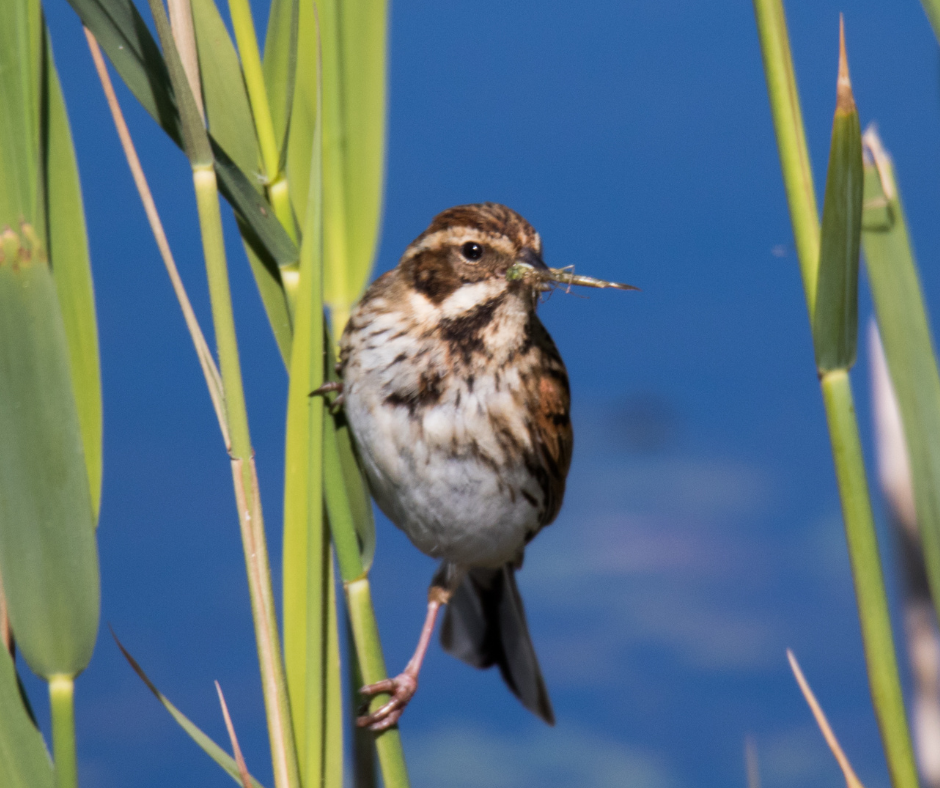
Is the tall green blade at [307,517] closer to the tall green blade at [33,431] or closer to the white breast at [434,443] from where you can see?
the tall green blade at [33,431]

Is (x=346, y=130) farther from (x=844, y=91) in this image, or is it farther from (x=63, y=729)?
(x=63, y=729)

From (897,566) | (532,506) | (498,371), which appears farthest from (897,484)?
(532,506)

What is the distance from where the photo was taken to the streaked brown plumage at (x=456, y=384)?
144 centimetres

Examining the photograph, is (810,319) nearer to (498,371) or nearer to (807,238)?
(807,238)

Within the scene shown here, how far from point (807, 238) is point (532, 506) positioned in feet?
2.82

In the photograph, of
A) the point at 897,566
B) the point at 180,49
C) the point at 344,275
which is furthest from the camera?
the point at 344,275

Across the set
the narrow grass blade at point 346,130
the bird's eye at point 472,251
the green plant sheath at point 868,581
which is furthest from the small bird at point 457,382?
the green plant sheath at point 868,581

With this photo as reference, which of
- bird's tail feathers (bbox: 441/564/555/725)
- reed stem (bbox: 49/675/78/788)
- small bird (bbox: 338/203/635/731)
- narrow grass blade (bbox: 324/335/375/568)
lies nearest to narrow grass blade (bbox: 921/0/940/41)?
small bird (bbox: 338/203/635/731)

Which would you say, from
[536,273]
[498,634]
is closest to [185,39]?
[536,273]

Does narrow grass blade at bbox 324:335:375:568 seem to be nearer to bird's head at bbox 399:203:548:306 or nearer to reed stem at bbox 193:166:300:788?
reed stem at bbox 193:166:300:788

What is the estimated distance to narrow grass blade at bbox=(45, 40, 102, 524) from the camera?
3.42 ft

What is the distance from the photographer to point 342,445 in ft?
4.41

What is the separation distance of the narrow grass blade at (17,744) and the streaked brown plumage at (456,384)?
436 millimetres

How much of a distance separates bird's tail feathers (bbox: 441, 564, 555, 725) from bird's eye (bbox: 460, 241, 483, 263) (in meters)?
0.93
